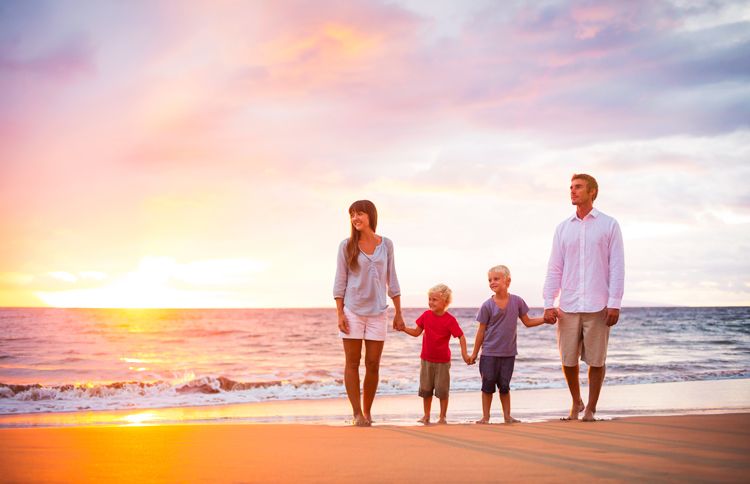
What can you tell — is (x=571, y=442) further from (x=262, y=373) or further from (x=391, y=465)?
(x=262, y=373)

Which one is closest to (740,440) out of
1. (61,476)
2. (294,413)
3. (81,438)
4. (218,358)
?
(61,476)

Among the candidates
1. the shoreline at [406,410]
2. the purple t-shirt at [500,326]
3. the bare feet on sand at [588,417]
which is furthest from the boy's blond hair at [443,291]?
the bare feet on sand at [588,417]

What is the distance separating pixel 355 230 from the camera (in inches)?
244

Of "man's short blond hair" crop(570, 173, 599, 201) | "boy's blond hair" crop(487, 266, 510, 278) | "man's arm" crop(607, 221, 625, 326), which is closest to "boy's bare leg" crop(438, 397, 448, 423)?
"boy's blond hair" crop(487, 266, 510, 278)

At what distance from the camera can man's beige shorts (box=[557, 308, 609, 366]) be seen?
6016 mm

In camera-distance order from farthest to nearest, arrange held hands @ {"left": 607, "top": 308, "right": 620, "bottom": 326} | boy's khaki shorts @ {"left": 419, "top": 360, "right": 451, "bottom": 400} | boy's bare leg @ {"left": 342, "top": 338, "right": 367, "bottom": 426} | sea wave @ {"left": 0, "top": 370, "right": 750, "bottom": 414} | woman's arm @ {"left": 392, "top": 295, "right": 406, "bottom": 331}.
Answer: sea wave @ {"left": 0, "top": 370, "right": 750, "bottom": 414} → boy's khaki shorts @ {"left": 419, "top": 360, "right": 451, "bottom": 400} → woman's arm @ {"left": 392, "top": 295, "right": 406, "bottom": 331} → boy's bare leg @ {"left": 342, "top": 338, "right": 367, "bottom": 426} → held hands @ {"left": 607, "top": 308, "right": 620, "bottom": 326}

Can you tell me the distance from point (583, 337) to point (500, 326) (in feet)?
2.52

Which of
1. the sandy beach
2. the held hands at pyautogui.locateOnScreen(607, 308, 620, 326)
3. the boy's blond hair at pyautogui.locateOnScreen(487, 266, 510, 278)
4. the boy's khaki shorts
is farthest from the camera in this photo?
the boy's khaki shorts

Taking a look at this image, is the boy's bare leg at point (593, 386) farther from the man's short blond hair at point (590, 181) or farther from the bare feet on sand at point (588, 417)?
the man's short blond hair at point (590, 181)

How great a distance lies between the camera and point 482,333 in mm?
6465

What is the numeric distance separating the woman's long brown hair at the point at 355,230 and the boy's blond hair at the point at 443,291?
0.95m

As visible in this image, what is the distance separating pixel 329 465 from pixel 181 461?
923mm

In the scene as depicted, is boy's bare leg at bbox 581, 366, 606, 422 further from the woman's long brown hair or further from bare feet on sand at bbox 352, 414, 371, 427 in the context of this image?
the woman's long brown hair

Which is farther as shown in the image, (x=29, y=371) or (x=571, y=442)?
(x=29, y=371)
